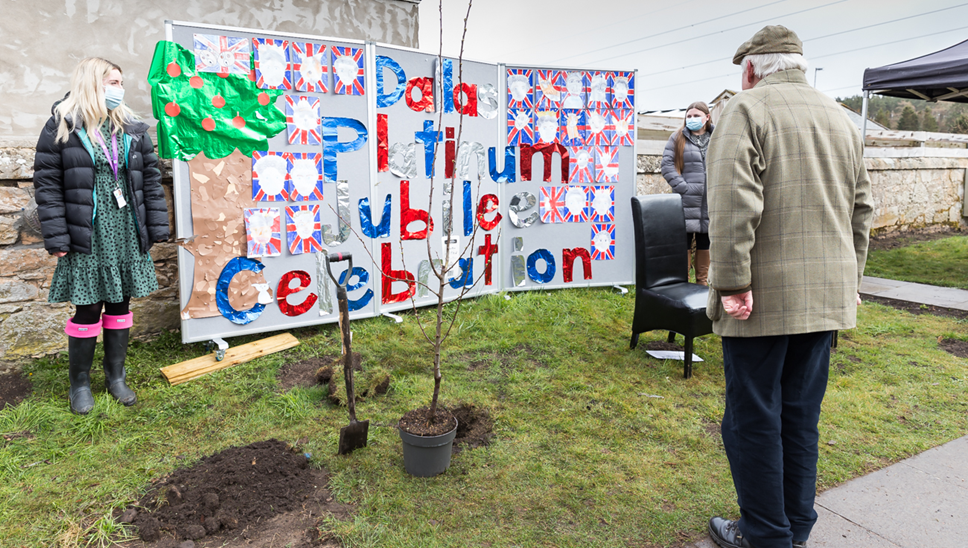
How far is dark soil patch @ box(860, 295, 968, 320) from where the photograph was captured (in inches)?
232

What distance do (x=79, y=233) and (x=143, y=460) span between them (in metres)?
1.37

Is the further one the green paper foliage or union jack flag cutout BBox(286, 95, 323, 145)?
union jack flag cutout BBox(286, 95, 323, 145)

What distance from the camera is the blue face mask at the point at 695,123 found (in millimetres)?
5586

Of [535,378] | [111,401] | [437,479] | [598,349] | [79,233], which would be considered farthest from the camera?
[598,349]

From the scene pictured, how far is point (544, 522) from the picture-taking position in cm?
254

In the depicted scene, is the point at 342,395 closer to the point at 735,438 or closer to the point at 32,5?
the point at 735,438

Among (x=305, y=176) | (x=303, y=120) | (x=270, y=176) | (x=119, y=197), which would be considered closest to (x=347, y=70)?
(x=303, y=120)

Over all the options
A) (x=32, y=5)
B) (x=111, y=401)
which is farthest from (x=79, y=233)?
(x=32, y=5)

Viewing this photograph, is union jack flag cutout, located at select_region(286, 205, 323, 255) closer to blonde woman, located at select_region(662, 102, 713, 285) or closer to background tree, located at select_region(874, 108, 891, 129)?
blonde woman, located at select_region(662, 102, 713, 285)

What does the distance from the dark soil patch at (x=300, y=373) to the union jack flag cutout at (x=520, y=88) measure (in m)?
3.24

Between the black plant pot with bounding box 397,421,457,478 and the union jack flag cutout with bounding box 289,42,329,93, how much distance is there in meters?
3.04

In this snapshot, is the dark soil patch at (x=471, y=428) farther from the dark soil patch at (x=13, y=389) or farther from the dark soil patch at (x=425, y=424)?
the dark soil patch at (x=13, y=389)

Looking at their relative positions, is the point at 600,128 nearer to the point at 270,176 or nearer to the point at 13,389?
the point at 270,176

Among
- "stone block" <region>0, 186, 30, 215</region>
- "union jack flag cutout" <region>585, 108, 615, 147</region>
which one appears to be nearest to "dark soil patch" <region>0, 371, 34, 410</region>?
"stone block" <region>0, 186, 30, 215</region>
